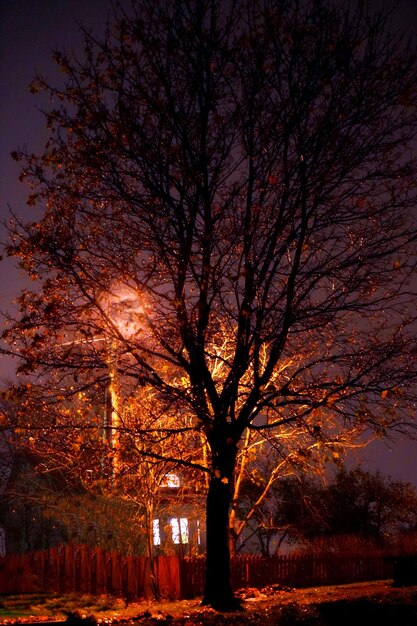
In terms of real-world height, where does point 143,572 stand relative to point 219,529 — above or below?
below

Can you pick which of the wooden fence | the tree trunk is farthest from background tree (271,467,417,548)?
the tree trunk

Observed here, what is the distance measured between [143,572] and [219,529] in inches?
295

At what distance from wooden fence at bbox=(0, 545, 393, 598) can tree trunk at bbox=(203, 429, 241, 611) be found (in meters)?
6.30

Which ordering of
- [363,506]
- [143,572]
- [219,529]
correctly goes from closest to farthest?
[219,529] < [143,572] < [363,506]

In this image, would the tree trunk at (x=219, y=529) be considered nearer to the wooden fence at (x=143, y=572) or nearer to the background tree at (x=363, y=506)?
the wooden fence at (x=143, y=572)

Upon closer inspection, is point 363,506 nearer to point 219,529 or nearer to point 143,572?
point 143,572

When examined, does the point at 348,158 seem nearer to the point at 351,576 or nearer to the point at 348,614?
the point at 348,614

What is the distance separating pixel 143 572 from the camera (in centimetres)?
1942

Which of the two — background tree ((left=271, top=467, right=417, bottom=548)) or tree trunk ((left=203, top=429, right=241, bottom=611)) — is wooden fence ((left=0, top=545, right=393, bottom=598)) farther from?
background tree ((left=271, top=467, right=417, bottom=548))

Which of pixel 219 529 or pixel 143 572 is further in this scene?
pixel 143 572

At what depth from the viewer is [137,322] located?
40.2ft

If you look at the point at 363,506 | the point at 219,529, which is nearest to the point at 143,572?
the point at 219,529

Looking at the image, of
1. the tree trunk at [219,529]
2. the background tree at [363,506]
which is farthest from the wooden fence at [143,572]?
the background tree at [363,506]

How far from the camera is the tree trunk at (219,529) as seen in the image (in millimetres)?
12672
